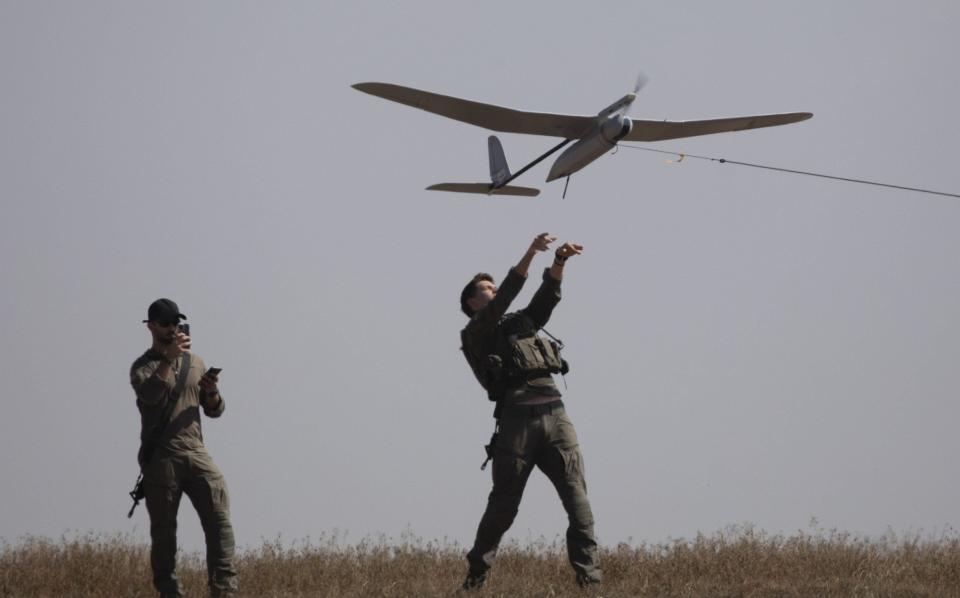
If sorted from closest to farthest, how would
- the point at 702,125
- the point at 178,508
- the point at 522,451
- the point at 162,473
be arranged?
the point at 162,473 → the point at 178,508 → the point at 522,451 → the point at 702,125

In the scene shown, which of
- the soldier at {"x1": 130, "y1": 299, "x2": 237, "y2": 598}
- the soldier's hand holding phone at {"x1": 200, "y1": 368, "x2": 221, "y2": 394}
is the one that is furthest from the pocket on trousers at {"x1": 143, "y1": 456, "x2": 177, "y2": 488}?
the soldier's hand holding phone at {"x1": 200, "y1": 368, "x2": 221, "y2": 394}

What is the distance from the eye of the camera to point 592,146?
12266mm

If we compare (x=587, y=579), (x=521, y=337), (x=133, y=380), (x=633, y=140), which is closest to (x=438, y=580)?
(x=587, y=579)

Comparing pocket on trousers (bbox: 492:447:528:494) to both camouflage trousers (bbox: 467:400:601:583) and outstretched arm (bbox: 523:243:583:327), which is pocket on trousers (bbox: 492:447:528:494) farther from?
outstretched arm (bbox: 523:243:583:327)

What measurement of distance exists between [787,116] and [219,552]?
8.69 metres

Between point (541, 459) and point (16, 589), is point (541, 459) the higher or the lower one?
the higher one

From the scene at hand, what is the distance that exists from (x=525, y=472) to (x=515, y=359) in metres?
0.74

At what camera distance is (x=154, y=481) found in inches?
295

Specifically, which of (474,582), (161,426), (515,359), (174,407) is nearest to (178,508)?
(161,426)

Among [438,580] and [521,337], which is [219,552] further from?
[521,337]

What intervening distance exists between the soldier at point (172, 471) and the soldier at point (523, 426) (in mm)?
1605

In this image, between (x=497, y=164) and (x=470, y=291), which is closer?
(x=470, y=291)

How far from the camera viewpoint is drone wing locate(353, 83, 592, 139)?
12.2m

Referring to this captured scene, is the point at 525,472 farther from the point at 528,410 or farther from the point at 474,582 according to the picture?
the point at 474,582
